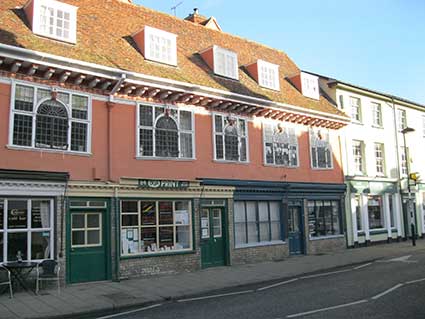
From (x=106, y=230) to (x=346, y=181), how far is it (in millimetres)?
Answer: 13343

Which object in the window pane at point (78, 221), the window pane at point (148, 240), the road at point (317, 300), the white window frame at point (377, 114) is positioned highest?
the white window frame at point (377, 114)

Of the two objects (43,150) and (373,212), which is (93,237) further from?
(373,212)

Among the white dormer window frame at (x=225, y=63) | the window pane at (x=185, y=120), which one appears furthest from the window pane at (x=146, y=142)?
the white dormer window frame at (x=225, y=63)

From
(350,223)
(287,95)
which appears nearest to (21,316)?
(287,95)

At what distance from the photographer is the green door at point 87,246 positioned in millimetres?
13664

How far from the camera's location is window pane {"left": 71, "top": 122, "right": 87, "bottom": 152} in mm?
14148

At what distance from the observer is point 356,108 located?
25.2m

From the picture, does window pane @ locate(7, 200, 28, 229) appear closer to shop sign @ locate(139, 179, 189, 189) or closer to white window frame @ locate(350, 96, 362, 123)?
shop sign @ locate(139, 179, 189, 189)

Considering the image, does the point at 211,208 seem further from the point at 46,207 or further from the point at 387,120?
the point at 387,120

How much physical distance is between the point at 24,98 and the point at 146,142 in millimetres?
4133

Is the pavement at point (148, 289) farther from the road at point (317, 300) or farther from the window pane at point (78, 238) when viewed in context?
the window pane at point (78, 238)

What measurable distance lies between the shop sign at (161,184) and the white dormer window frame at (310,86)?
9.33 m

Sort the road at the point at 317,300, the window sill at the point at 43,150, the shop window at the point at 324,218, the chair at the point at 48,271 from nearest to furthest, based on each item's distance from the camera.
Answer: the road at the point at 317,300, the chair at the point at 48,271, the window sill at the point at 43,150, the shop window at the point at 324,218

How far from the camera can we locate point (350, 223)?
23188 millimetres
